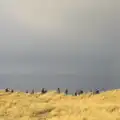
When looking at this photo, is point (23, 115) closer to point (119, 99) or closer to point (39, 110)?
point (39, 110)

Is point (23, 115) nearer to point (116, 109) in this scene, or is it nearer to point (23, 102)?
point (23, 102)

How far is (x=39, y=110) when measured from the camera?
1389 inches

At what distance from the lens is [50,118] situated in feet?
110

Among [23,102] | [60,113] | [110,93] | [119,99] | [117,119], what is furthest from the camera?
[110,93]

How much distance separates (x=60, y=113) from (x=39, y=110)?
221cm

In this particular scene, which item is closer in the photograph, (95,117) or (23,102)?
(95,117)

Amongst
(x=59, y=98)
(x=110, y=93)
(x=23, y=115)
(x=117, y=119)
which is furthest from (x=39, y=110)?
(x=110, y=93)

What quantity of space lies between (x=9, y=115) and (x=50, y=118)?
4162 mm

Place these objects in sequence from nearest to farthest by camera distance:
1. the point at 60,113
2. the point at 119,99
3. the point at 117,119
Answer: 1. the point at 117,119
2. the point at 60,113
3. the point at 119,99

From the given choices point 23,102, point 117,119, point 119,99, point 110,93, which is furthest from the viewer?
point 110,93

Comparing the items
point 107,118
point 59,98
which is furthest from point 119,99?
point 107,118

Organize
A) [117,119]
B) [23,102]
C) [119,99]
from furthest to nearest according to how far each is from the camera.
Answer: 1. [119,99]
2. [23,102]
3. [117,119]

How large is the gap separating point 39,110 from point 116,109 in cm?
814

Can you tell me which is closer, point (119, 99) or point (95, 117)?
point (95, 117)
